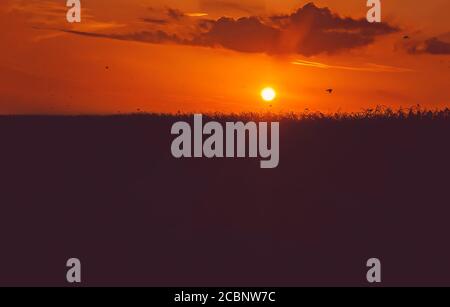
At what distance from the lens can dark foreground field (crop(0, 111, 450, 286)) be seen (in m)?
9.52

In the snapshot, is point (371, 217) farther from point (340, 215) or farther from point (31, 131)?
point (31, 131)

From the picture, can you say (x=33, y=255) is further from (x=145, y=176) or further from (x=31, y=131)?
(x=31, y=131)

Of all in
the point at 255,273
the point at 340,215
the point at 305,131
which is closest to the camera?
the point at 255,273

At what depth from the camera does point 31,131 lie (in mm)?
17234

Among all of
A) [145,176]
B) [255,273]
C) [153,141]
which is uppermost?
[153,141]

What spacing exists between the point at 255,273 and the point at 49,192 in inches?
187

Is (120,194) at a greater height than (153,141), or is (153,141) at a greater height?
(153,141)

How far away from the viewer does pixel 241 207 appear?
11.1 metres

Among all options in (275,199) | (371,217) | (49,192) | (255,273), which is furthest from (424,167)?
(49,192)

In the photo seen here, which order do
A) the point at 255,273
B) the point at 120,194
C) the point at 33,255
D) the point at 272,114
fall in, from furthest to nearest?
the point at 272,114 → the point at 120,194 → the point at 33,255 → the point at 255,273

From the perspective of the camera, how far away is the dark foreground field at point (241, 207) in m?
9.52

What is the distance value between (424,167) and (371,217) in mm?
2130

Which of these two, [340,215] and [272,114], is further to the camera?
[272,114]

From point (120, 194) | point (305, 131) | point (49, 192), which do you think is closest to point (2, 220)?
point (49, 192)
